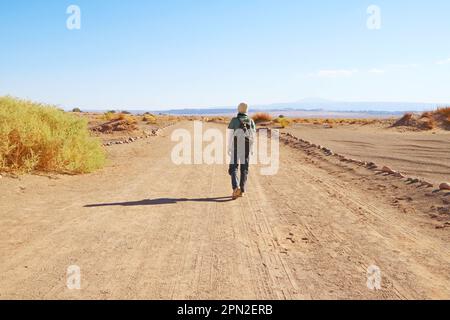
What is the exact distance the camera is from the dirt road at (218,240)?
4.87 m

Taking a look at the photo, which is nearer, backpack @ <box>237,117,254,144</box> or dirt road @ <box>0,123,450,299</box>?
dirt road @ <box>0,123,450,299</box>

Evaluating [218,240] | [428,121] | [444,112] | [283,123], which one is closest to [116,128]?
[283,123]

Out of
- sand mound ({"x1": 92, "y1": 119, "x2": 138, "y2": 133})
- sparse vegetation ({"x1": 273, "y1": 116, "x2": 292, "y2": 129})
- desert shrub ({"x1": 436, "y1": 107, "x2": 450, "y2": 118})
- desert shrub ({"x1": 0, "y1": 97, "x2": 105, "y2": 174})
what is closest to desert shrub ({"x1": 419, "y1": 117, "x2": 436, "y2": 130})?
desert shrub ({"x1": 436, "y1": 107, "x2": 450, "y2": 118})

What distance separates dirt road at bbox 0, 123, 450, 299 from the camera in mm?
4867

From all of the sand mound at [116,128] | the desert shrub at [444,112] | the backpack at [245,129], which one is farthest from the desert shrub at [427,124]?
the backpack at [245,129]

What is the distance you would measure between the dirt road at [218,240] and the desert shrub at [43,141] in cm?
93

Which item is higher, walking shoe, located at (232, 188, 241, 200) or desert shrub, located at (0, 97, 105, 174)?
desert shrub, located at (0, 97, 105, 174)

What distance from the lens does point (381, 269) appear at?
552 cm

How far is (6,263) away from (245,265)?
116 inches

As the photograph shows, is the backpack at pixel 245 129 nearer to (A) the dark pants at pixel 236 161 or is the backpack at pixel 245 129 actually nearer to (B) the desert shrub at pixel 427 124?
(A) the dark pants at pixel 236 161

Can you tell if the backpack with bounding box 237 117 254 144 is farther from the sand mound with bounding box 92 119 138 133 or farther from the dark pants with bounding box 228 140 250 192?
the sand mound with bounding box 92 119 138 133

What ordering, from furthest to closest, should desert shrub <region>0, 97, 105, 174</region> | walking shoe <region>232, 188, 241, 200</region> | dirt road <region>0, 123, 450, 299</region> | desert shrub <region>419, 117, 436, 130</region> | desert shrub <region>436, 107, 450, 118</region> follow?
desert shrub <region>436, 107, 450, 118</region>, desert shrub <region>419, 117, 436, 130</region>, desert shrub <region>0, 97, 105, 174</region>, walking shoe <region>232, 188, 241, 200</region>, dirt road <region>0, 123, 450, 299</region>

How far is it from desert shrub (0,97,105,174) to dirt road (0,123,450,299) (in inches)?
36.7
